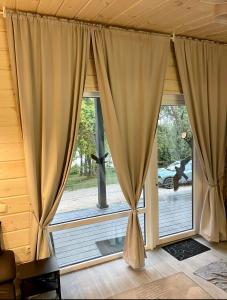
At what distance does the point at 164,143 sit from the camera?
304 cm

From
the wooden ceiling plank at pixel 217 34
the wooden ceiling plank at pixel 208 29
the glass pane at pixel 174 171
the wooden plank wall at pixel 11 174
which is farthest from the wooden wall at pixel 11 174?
the wooden ceiling plank at pixel 217 34

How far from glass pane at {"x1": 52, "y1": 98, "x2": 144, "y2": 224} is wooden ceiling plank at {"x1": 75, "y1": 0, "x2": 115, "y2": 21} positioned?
75cm

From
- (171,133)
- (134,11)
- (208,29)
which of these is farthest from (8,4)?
(171,133)

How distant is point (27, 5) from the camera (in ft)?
6.54

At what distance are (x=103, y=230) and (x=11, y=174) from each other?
119cm

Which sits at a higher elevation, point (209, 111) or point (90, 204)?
point (209, 111)

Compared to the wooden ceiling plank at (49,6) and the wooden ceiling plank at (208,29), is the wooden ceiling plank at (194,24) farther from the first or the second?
the wooden ceiling plank at (49,6)

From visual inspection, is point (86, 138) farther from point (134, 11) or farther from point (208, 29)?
point (208, 29)

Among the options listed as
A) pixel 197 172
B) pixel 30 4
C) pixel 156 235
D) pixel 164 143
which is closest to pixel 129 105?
pixel 164 143

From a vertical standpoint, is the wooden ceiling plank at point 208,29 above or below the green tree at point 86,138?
above

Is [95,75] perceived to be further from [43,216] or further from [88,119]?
[43,216]

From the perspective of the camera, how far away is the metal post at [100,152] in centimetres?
259

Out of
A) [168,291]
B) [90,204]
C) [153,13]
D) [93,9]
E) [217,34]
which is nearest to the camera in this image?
[168,291]

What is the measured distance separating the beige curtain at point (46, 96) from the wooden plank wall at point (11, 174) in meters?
0.12
